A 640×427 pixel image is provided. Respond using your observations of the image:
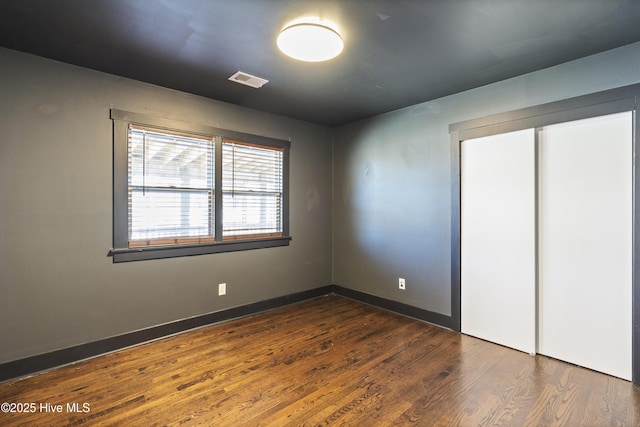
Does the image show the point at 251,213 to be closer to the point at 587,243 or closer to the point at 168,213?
the point at 168,213

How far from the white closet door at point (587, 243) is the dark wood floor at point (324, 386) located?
0.20 m

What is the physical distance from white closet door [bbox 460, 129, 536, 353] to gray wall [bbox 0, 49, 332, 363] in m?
2.63

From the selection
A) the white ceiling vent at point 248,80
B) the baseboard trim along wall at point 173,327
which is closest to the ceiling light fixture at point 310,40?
the white ceiling vent at point 248,80

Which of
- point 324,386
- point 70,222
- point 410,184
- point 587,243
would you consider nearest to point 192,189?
point 70,222

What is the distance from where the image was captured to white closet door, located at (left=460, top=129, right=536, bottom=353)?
9.08ft

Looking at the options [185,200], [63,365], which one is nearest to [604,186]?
[185,200]

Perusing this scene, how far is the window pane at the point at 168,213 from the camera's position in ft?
9.59

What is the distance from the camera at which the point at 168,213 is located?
310cm

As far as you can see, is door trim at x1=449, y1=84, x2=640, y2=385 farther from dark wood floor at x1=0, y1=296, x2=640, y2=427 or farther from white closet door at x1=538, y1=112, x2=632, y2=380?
dark wood floor at x1=0, y1=296, x2=640, y2=427

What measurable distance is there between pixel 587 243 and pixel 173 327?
3.70 meters

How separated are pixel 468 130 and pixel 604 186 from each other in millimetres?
1185

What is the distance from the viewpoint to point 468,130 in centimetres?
315

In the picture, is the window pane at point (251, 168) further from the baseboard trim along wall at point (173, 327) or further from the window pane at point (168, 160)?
the baseboard trim along wall at point (173, 327)

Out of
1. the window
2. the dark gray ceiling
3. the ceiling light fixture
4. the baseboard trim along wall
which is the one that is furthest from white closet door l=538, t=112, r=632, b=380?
the window
